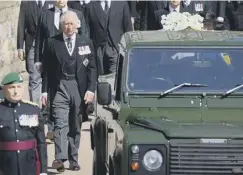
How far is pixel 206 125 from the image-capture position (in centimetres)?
789

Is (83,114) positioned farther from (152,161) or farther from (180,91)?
(152,161)

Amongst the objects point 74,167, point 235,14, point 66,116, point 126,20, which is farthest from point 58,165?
point 235,14

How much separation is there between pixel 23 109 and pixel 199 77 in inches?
63.9

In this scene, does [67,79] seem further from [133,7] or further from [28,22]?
[133,7]

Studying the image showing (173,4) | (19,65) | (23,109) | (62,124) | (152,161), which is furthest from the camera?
(19,65)

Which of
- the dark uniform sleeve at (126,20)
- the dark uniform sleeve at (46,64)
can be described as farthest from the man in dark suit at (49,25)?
the dark uniform sleeve at (126,20)

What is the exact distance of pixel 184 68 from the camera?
28.8 ft

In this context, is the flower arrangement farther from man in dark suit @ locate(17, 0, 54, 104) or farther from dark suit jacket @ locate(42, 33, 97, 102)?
man in dark suit @ locate(17, 0, 54, 104)

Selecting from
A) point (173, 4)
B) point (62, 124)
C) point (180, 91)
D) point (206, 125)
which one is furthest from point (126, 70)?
point (173, 4)

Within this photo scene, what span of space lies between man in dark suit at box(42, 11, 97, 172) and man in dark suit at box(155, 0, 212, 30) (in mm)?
2890

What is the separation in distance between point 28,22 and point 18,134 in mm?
5661

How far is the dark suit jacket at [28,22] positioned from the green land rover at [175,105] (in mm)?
4370

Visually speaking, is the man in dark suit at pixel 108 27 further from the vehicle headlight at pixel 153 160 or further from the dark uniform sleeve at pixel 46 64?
the vehicle headlight at pixel 153 160

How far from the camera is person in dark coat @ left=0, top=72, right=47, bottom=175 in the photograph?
8.29 metres
